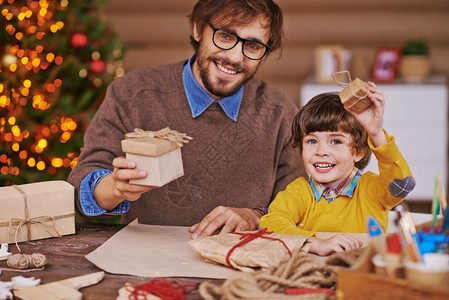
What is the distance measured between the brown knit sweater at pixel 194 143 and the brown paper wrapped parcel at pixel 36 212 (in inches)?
14.4

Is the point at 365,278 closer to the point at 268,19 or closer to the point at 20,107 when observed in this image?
the point at 268,19

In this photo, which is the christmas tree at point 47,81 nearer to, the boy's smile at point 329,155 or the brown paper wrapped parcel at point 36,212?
the brown paper wrapped parcel at point 36,212

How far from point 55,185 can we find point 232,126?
68 cm

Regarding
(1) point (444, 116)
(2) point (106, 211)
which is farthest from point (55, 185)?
(1) point (444, 116)

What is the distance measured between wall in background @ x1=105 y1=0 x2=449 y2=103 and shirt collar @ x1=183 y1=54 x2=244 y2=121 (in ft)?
8.24

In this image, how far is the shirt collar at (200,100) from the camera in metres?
1.91

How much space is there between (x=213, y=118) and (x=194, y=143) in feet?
0.38

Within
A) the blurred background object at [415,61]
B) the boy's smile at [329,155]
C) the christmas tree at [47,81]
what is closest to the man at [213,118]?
the boy's smile at [329,155]

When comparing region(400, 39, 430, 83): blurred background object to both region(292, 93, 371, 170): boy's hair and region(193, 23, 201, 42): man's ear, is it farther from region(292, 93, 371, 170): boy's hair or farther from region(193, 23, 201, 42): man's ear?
region(292, 93, 371, 170): boy's hair

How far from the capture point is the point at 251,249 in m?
1.22

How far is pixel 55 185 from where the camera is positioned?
1.57m

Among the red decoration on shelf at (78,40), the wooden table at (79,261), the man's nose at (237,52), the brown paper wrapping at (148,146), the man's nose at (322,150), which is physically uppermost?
the red decoration on shelf at (78,40)

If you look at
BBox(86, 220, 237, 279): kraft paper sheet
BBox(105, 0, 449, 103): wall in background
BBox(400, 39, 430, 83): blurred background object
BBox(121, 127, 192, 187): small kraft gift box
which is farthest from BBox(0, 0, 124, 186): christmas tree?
BBox(400, 39, 430, 83): blurred background object

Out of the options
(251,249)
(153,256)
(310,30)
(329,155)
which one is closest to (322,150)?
(329,155)
